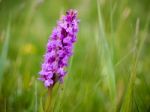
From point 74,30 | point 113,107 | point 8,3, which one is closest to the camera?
point 74,30

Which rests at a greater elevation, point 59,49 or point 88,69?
point 88,69

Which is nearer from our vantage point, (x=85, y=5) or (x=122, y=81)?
(x=122, y=81)

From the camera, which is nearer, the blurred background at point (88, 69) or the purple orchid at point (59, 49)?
the purple orchid at point (59, 49)

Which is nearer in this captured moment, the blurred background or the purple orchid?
the purple orchid

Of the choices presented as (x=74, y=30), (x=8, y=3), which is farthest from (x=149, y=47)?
(x=74, y=30)

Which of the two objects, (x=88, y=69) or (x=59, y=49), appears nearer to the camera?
(x=59, y=49)

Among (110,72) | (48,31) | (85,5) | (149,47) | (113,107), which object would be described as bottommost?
(113,107)

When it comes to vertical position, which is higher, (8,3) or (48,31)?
(8,3)

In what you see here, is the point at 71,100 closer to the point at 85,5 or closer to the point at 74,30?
the point at 85,5
